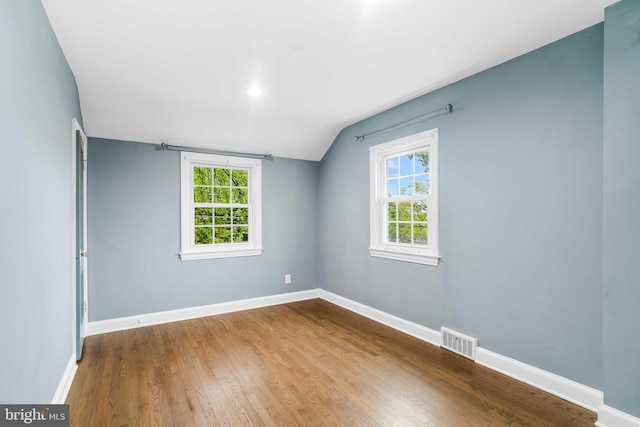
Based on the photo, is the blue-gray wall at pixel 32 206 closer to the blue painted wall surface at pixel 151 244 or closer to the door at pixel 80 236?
the door at pixel 80 236

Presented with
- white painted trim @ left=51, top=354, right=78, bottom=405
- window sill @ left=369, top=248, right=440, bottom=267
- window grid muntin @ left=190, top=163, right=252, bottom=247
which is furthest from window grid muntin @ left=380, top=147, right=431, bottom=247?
white painted trim @ left=51, top=354, right=78, bottom=405

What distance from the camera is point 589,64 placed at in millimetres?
2045

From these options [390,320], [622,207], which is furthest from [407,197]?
[622,207]

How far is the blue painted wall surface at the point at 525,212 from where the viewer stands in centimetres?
206

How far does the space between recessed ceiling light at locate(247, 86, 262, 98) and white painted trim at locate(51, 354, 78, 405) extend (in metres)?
2.68

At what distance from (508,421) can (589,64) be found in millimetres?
2345

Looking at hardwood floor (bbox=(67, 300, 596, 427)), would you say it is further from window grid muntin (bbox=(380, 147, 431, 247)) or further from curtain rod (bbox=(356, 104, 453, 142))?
curtain rod (bbox=(356, 104, 453, 142))

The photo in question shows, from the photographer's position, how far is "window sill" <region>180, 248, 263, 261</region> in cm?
388

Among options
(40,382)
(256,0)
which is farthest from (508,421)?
(256,0)

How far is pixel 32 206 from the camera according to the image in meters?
1.53

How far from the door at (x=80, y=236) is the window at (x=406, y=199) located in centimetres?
296

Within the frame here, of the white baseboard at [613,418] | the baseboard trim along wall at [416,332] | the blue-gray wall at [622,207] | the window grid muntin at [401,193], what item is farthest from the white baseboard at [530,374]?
the window grid muntin at [401,193]

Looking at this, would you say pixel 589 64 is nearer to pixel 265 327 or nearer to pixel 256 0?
pixel 256 0

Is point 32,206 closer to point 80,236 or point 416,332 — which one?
point 80,236
